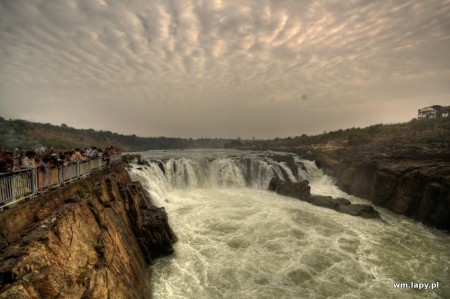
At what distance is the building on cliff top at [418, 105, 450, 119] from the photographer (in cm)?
5986

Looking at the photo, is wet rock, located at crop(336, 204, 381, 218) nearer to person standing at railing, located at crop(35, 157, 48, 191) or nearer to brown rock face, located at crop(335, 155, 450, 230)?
brown rock face, located at crop(335, 155, 450, 230)

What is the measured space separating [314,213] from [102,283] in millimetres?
18150

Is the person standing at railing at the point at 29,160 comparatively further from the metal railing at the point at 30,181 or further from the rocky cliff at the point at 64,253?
the rocky cliff at the point at 64,253

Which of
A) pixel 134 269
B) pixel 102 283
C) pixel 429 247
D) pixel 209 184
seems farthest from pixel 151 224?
pixel 209 184

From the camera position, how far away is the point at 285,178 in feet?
108

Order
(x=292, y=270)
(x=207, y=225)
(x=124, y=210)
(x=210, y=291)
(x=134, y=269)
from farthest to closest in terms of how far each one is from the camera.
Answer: (x=207, y=225), (x=124, y=210), (x=292, y=270), (x=210, y=291), (x=134, y=269)

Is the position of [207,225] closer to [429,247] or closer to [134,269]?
[134,269]

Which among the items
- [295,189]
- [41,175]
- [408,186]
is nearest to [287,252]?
[41,175]

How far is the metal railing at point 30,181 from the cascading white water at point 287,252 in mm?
6023

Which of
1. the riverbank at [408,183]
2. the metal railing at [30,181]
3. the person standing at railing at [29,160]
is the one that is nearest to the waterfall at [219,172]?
the riverbank at [408,183]

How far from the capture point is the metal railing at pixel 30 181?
6.99 metres

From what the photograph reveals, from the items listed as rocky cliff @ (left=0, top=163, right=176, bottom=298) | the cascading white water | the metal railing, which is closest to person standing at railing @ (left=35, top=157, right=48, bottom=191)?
the metal railing

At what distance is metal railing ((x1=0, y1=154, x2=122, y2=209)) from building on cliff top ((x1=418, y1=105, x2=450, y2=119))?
76734 millimetres

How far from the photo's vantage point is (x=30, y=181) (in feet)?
26.8
